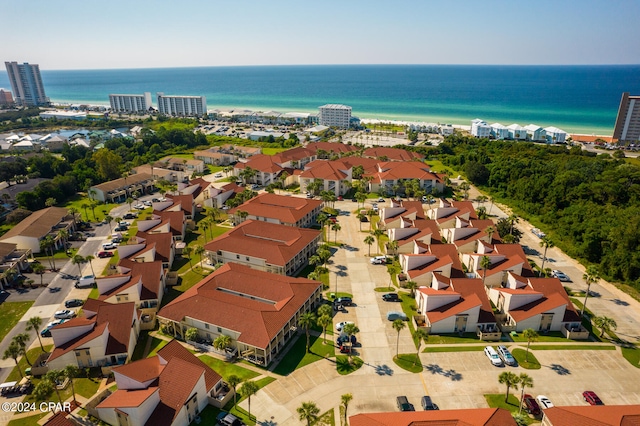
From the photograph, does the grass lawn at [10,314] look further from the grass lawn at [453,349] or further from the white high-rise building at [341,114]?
the white high-rise building at [341,114]

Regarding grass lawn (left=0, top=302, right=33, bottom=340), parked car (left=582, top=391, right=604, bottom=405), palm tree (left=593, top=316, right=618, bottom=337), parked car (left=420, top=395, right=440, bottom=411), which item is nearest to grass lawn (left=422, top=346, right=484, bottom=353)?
parked car (left=420, top=395, right=440, bottom=411)

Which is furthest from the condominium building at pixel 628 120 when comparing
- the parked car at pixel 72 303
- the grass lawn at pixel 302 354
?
the parked car at pixel 72 303

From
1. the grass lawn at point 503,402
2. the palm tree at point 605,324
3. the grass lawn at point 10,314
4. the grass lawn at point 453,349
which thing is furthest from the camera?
the grass lawn at point 10,314

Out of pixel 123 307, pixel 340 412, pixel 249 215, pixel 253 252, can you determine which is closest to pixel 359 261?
pixel 253 252

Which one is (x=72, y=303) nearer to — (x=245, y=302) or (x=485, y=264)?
(x=245, y=302)

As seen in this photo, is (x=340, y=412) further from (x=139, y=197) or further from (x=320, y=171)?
(x=139, y=197)

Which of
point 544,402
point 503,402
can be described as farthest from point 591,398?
point 503,402
